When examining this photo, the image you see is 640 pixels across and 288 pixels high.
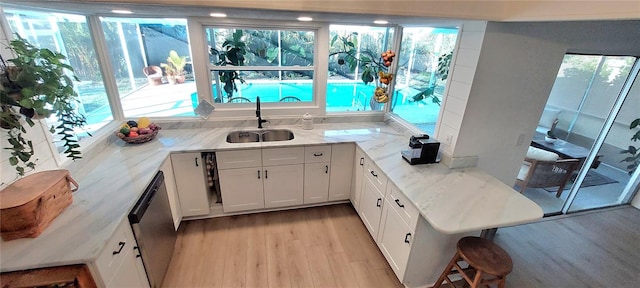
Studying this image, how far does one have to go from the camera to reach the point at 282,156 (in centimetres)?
250

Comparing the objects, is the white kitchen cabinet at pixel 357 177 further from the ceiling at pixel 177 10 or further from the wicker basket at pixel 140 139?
the wicker basket at pixel 140 139

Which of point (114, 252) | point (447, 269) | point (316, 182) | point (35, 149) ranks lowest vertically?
point (447, 269)

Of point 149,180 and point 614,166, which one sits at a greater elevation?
point 149,180

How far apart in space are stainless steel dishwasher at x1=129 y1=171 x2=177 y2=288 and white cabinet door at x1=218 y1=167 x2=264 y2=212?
52 cm

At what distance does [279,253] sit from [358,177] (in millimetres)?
1052

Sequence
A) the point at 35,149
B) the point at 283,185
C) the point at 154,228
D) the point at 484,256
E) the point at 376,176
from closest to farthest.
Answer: the point at 35,149, the point at 484,256, the point at 154,228, the point at 376,176, the point at 283,185

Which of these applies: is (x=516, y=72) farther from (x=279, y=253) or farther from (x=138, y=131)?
(x=138, y=131)

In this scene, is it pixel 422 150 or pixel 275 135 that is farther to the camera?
pixel 275 135

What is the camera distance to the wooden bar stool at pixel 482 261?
1.59 meters

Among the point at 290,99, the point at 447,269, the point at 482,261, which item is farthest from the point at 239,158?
the point at 482,261

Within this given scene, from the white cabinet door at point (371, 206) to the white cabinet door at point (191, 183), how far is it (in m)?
1.55

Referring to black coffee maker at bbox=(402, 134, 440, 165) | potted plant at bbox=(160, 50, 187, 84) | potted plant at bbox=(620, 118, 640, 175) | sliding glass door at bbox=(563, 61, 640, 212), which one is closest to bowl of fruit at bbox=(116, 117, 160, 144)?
potted plant at bbox=(160, 50, 187, 84)

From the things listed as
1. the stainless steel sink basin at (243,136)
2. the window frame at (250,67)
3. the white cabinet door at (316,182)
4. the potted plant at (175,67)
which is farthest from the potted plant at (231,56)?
the white cabinet door at (316,182)

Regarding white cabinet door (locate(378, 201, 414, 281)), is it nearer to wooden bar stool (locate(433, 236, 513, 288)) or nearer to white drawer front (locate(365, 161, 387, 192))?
white drawer front (locate(365, 161, 387, 192))
